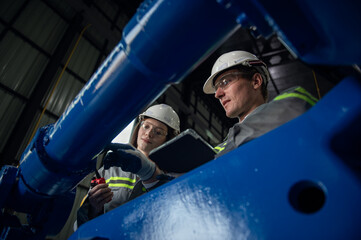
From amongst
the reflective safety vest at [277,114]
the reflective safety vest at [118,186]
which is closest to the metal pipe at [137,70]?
the reflective safety vest at [277,114]

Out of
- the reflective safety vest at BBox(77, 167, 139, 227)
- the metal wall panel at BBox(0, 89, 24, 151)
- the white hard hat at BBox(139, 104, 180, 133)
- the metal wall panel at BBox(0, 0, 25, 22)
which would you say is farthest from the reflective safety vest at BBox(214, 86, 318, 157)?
the metal wall panel at BBox(0, 0, 25, 22)

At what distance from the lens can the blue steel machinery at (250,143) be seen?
0.41 meters

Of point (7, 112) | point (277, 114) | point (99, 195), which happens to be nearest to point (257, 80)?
point (277, 114)

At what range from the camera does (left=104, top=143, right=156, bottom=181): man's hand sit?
119 centimetres

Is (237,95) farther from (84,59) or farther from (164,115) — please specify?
(84,59)

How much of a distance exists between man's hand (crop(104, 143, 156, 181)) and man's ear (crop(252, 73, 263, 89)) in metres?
1.03

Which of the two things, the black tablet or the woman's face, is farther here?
the woman's face

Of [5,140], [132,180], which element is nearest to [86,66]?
[5,140]

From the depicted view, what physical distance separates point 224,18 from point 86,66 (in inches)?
245

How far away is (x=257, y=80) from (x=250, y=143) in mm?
1396

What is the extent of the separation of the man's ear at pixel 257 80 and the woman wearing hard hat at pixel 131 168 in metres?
1.00

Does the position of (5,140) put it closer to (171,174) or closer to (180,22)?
(171,174)

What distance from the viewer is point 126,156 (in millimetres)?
1227

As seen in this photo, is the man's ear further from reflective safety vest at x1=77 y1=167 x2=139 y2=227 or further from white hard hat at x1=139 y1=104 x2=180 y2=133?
reflective safety vest at x1=77 y1=167 x2=139 y2=227
